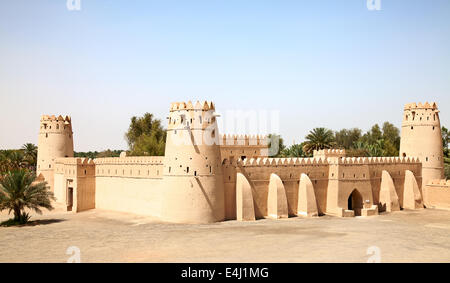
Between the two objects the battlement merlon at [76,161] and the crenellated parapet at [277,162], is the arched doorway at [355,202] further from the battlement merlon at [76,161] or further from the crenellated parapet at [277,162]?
the battlement merlon at [76,161]

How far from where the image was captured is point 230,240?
19.0 m

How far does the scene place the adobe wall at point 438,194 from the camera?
104ft

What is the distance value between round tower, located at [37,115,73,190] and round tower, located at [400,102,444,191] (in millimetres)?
28104

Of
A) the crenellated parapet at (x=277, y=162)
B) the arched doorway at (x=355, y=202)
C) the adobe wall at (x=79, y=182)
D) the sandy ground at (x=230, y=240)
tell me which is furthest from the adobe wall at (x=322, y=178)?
the adobe wall at (x=79, y=182)

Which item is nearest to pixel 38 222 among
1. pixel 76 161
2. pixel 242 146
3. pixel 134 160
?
pixel 76 161

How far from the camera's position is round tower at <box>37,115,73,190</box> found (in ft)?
112

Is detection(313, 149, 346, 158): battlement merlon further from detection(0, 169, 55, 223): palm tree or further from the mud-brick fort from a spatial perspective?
detection(0, 169, 55, 223): palm tree

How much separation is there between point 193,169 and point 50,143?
52.8 ft

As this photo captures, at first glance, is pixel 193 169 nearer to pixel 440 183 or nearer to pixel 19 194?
pixel 19 194

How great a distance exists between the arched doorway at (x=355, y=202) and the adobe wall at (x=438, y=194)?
686 centimetres

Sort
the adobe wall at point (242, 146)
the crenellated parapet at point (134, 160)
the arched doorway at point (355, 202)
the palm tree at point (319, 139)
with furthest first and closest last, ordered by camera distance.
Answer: the palm tree at point (319, 139) → the adobe wall at point (242, 146) → the arched doorway at point (355, 202) → the crenellated parapet at point (134, 160)

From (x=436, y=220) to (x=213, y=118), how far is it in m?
15.2

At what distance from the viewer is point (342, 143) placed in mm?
70500

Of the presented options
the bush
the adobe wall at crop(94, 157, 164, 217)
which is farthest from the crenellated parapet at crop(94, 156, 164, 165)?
the bush
